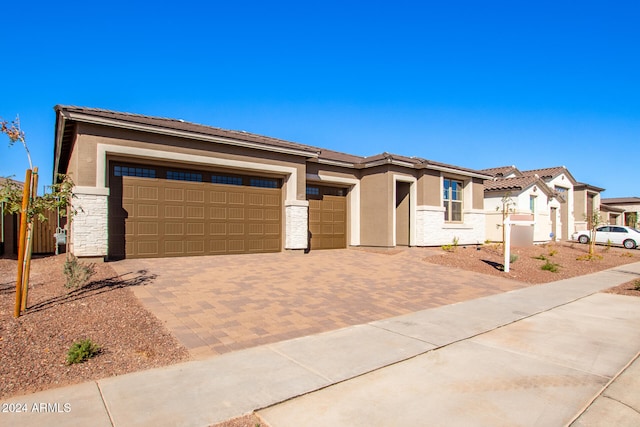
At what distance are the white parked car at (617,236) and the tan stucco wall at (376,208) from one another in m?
18.0

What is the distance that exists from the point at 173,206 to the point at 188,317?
694 cm

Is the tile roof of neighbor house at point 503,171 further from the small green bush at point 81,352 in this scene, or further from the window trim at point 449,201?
the small green bush at point 81,352

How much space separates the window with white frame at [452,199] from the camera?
1964 centimetres

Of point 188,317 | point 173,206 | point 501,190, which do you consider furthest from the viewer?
point 501,190

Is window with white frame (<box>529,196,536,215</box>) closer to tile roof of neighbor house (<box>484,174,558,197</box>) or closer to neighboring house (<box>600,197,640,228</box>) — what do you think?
tile roof of neighbor house (<box>484,174,558,197</box>)

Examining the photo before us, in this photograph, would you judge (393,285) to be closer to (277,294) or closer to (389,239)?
(277,294)

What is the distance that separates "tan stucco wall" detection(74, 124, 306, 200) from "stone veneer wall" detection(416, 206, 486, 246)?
20.3 feet

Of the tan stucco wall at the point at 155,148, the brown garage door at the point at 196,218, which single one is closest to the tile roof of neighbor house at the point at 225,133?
the tan stucco wall at the point at 155,148

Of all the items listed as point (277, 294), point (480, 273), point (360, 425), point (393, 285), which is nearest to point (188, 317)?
point (277, 294)

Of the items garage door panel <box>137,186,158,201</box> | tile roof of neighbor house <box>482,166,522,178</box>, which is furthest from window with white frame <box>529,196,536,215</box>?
garage door panel <box>137,186,158,201</box>

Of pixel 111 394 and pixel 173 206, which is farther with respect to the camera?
pixel 173 206

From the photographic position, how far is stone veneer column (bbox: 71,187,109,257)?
1043cm

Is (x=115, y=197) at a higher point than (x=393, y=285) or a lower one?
higher

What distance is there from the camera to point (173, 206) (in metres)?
12.5
